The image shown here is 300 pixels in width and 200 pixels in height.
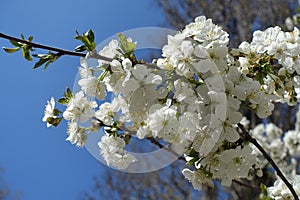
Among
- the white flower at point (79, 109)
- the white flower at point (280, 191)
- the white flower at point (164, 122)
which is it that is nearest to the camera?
the white flower at point (164, 122)

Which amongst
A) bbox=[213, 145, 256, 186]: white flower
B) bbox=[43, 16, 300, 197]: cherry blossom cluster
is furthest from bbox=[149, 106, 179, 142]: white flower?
bbox=[213, 145, 256, 186]: white flower

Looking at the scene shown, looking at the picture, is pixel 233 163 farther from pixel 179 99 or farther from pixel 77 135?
pixel 77 135

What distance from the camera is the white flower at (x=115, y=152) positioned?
0.94 metres

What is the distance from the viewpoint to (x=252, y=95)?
0.86m

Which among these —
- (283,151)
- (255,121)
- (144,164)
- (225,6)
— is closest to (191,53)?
(144,164)

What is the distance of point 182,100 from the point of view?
0.81 metres

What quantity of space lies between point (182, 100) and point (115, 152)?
0.24 meters

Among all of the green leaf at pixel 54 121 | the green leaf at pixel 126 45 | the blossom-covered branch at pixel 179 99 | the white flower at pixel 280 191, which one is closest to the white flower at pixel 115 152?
the blossom-covered branch at pixel 179 99

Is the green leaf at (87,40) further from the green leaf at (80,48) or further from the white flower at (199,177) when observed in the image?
the white flower at (199,177)

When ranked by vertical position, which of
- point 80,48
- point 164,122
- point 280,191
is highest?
point 80,48

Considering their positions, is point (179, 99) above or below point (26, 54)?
below

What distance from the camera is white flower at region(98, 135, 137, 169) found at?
3.08 ft

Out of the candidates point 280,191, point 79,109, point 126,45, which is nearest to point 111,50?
point 126,45

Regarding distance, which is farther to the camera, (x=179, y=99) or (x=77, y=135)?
(x=77, y=135)
